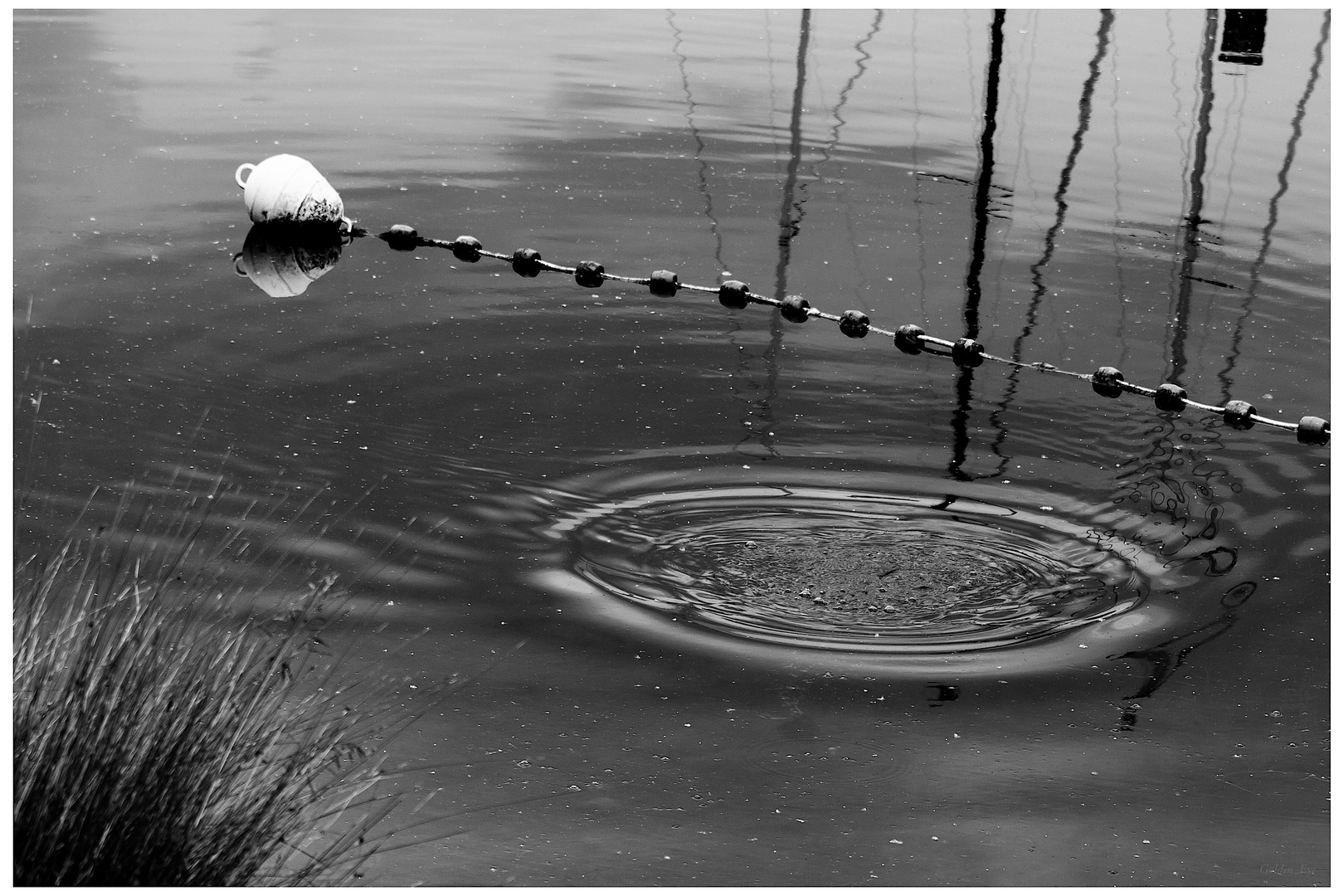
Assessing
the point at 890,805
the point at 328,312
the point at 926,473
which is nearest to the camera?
the point at 890,805

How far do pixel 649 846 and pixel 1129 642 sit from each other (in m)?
1.97

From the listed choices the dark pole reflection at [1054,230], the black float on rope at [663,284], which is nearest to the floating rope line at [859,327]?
the black float on rope at [663,284]

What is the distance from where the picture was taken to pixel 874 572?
584 cm

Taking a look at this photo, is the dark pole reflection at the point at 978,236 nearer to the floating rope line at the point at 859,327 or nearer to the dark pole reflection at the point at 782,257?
the floating rope line at the point at 859,327

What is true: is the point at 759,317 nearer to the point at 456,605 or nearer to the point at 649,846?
the point at 456,605

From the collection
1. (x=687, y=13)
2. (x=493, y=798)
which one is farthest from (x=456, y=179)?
(x=687, y=13)

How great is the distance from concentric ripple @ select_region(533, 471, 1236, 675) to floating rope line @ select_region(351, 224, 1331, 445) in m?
1.07

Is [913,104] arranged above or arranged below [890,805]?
above

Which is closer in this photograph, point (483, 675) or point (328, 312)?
point (483, 675)

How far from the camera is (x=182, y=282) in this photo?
874cm

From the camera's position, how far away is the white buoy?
962 cm

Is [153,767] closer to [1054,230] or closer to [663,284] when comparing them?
[663,284]

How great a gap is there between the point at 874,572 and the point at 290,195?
199 inches

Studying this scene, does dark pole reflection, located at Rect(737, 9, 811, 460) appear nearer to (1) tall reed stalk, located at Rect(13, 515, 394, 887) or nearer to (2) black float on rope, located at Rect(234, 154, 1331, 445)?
(2) black float on rope, located at Rect(234, 154, 1331, 445)
